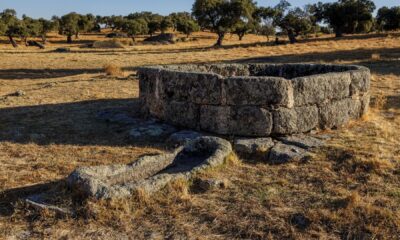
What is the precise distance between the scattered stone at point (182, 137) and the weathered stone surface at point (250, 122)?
727 millimetres

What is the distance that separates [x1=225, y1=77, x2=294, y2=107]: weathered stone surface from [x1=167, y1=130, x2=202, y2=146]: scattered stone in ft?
3.70

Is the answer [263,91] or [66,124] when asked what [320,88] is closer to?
[263,91]

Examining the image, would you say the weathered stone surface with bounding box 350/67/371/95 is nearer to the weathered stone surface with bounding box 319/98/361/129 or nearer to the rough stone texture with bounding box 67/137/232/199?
the weathered stone surface with bounding box 319/98/361/129

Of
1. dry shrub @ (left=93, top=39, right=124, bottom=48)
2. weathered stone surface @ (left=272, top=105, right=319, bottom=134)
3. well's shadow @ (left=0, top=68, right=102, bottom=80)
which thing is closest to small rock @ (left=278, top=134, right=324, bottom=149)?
weathered stone surface @ (left=272, top=105, right=319, bottom=134)

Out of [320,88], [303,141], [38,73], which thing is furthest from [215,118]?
[38,73]

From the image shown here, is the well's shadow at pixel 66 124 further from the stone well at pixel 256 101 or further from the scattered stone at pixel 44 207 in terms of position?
the scattered stone at pixel 44 207

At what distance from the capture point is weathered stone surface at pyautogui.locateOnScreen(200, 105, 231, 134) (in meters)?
8.62

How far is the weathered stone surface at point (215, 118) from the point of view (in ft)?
28.3

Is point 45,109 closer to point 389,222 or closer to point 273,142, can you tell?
point 273,142

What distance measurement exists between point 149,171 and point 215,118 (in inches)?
95.0

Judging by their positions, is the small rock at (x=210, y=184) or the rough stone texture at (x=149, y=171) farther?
the small rock at (x=210, y=184)

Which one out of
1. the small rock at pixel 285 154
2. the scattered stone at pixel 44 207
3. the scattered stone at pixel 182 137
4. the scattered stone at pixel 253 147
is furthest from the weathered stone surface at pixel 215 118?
the scattered stone at pixel 44 207

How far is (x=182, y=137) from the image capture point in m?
8.37

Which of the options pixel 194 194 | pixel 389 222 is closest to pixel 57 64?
pixel 194 194
